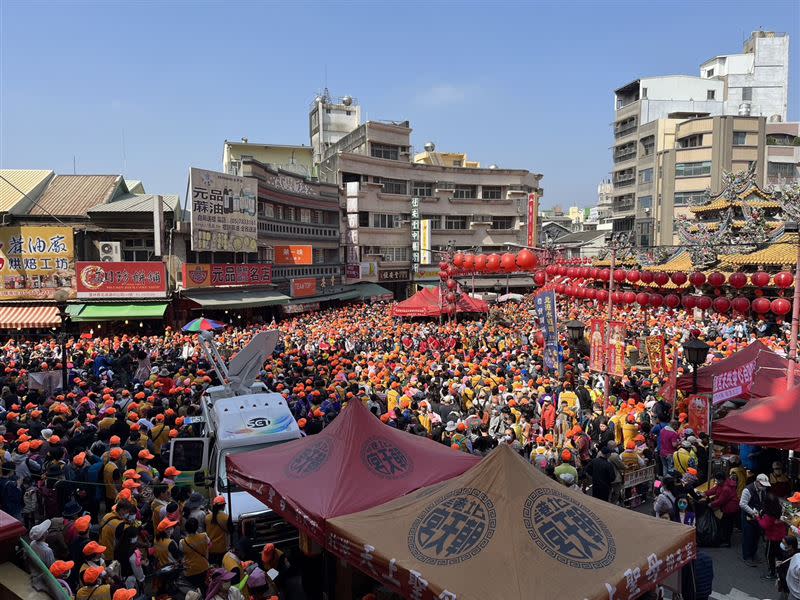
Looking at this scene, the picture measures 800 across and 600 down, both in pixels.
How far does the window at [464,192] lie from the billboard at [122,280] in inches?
1261

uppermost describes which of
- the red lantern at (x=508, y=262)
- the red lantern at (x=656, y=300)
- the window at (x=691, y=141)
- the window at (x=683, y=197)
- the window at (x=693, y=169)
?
the window at (x=691, y=141)

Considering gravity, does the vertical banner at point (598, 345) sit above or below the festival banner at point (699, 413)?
above

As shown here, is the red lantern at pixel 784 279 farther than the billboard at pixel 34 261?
No

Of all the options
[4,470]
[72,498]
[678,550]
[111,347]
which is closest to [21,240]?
[111,347]

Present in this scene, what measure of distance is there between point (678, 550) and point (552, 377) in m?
11.5

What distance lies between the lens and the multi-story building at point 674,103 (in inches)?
2302

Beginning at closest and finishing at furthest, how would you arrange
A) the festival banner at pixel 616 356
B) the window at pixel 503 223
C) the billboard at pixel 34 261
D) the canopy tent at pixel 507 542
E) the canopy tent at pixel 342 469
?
the canopy tent at pixel 507 542
the canopy tent at pixel 342 469
the festival banner at pixel 616 356
the billboard at pixel 34 261
the window at pixel 503 223

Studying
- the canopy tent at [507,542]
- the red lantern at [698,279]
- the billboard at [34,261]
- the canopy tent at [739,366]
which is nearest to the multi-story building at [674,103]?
the red lantern at [698,279]

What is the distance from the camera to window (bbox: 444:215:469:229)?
53.9m

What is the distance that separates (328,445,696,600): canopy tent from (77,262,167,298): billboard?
2455cm

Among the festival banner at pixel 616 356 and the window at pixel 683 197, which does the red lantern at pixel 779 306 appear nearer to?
the festival banner at pixel 616 356

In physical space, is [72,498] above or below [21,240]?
below

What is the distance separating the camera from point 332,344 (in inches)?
867

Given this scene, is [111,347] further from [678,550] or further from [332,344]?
[678,550]
